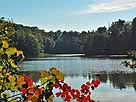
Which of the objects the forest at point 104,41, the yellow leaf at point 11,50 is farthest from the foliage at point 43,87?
the forest at point 104,41

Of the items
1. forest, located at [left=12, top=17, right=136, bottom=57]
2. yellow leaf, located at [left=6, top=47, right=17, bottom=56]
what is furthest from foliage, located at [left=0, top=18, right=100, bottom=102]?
forest, located at [left=12, top=17, right=136, bottom=57]

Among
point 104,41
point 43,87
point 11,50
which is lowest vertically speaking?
point 104,41

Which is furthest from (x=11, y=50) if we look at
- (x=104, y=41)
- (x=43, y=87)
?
(x=104, y=41)

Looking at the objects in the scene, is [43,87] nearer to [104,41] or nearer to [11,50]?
[11,50]

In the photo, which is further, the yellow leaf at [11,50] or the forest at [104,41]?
the forest at [104,41]

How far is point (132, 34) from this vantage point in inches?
3132

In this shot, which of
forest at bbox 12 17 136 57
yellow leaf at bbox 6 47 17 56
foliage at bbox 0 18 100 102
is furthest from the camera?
forest at bbox 12 17 136 57

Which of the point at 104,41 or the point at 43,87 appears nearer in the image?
the point at 43,87

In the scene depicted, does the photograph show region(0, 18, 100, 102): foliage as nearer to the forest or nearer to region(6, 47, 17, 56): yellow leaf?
region(6, 47, 17, 56): yellow leaf

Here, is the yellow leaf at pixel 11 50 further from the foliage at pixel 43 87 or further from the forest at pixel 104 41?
the forest at pixel 104 41

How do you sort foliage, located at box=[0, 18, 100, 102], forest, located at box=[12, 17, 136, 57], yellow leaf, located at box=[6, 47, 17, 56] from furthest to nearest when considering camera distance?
forest, located at box=[12, 17, 136, 57] → yellow leaf, located at box=[6, 47, 17, 56] → foliage, located at box=[0, 18, 100, 102]

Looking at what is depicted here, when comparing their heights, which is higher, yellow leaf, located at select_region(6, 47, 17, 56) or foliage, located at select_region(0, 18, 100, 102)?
yellow leaf, located at select_region(6, 47, 17, 56)

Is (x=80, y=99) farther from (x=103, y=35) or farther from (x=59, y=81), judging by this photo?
(x=103, y=35)

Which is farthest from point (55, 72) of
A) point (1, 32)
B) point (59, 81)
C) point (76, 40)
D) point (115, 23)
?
point (76, 40)
